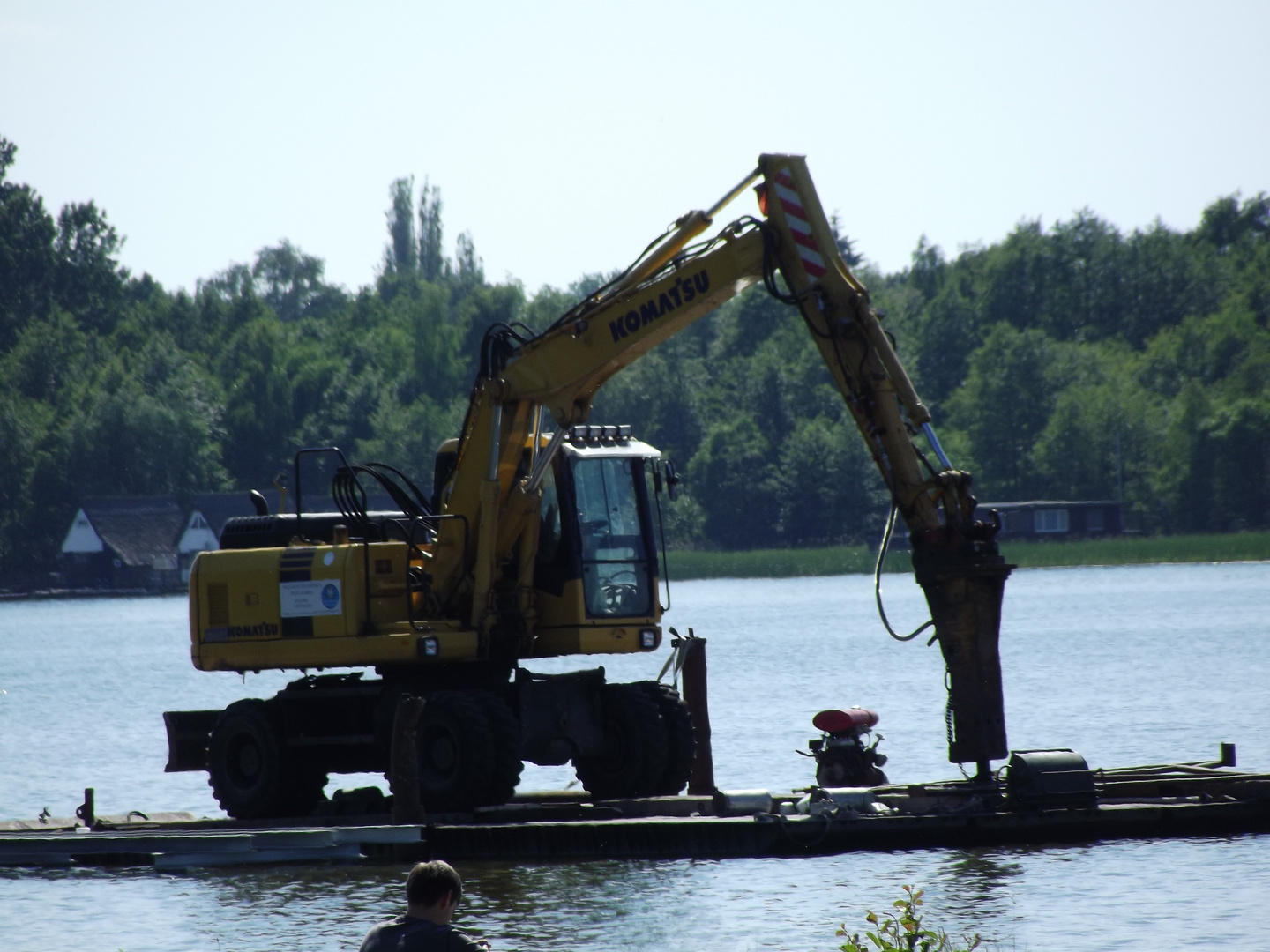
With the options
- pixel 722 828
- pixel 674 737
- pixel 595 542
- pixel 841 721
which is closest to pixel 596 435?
pixel 595 542

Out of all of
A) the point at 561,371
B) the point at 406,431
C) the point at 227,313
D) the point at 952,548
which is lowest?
the point at 952,548

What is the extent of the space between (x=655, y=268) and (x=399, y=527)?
3570mm

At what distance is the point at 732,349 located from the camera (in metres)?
121

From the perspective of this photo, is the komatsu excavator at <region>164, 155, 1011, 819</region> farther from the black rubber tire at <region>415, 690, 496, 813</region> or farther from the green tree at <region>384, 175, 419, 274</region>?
the green tree at <region>384, 175, 419, 274</region>

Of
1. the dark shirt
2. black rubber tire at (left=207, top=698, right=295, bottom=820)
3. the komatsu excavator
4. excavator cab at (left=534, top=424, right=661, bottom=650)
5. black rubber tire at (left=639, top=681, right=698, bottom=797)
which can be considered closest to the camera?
the dark shirt

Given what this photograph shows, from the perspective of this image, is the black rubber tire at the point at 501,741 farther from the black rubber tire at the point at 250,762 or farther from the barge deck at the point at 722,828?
the black rubber tire at the point at 250,762

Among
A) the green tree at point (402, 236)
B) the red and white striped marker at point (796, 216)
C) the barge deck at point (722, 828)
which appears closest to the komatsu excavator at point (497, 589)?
the red and white striped marker at point (796, 216)

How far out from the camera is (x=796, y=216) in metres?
15.6

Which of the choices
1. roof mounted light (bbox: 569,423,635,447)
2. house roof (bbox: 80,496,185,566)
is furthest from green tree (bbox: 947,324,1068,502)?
roof mounted light (bbox: 569,423,635,447)

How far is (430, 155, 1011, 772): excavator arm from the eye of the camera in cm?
1394

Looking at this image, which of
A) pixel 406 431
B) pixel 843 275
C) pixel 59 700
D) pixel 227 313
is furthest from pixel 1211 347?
pixel 843 275

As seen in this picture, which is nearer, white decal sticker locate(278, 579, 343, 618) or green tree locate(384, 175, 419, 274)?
white decal sticker locate(278, 579, 343, 618)

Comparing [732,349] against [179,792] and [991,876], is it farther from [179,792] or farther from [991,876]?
[991,876]

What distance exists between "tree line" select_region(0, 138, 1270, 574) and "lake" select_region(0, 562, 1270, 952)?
121 ft
